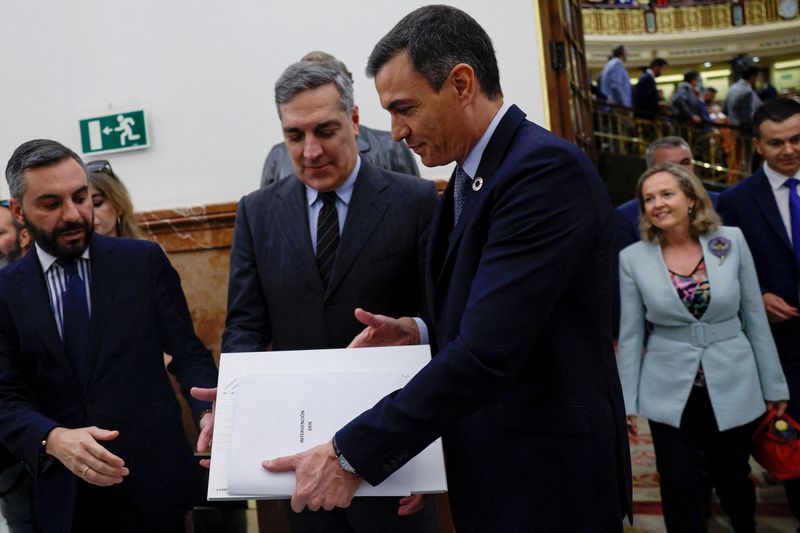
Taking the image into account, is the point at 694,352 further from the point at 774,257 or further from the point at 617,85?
the point at 617,85

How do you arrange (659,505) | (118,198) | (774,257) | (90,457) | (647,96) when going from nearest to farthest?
(90,457) < (118,198) < (774,257) < (659,505) < (647,96)

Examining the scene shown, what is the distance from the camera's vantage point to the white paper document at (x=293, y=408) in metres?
1.49

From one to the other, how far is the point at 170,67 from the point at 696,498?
128 inches

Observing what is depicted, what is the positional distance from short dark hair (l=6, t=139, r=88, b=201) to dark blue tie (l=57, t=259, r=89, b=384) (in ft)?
0.98

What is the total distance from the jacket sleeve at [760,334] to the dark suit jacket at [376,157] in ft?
4.44

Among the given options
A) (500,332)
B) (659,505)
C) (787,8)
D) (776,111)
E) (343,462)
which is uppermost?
(787,8)

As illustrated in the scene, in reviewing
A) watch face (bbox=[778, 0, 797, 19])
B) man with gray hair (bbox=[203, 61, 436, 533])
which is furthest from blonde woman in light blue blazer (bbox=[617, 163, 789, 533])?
watch face (bbox=[778, 0, 797, 19])

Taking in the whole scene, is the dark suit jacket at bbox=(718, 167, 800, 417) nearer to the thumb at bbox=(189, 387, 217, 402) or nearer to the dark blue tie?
the thumb at bbox=(189, 387, 217, 402)

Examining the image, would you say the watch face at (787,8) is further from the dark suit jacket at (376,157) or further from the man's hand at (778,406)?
the dark suit jacket at (376,157)

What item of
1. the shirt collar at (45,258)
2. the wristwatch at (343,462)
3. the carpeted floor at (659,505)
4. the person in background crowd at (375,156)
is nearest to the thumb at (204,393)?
the wristwatch at (343,462)

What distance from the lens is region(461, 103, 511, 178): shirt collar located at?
155cm

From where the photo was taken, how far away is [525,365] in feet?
4.78

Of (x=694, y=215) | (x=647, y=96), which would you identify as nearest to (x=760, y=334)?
(x=694, y=215)

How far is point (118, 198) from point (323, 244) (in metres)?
1.33
